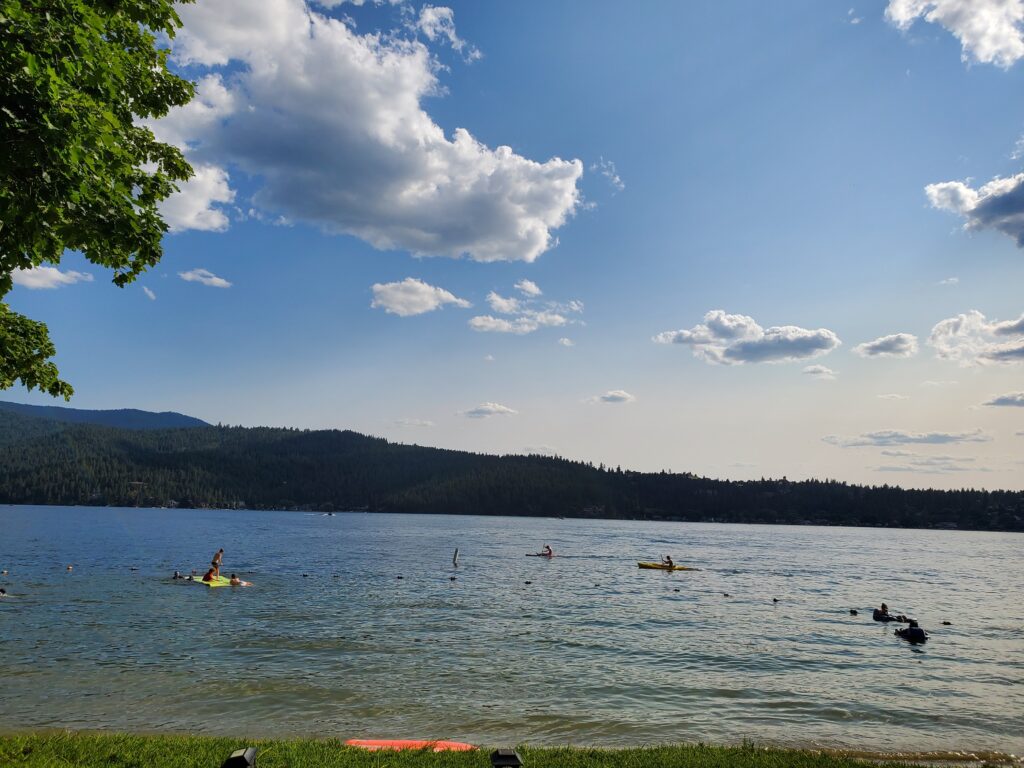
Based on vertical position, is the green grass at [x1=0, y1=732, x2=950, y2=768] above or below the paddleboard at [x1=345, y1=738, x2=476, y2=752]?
above

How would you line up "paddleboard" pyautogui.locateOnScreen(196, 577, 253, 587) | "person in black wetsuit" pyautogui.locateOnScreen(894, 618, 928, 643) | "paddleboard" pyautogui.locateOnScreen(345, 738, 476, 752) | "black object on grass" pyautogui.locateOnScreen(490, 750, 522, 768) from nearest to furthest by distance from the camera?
"black object on grass" pyautogui.locateOnScreen(490, 750, 522, 768) < "paddleboard" pyautogui.locateOnScreen(345, 738, 476, 752) < "person in black wetsuit" pyautogui.locateOnScreen(894, 618, 928, 643) < "paddleboard" pyautogui.locateOnScreen(196, 577, 253, 587)

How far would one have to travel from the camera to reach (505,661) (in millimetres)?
25531

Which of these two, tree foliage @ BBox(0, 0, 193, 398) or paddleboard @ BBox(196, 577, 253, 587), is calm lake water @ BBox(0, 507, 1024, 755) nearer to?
paddleboard @ BBox(196, 577, 253, 587)

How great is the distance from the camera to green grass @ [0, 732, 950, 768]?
11156mm

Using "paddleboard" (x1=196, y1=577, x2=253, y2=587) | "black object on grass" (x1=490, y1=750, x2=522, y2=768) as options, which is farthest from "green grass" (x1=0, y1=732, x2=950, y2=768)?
"paddleboard" (x1=196, y1=577, x2=253, y2=587)

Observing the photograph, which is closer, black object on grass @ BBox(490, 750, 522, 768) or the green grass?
black object on grass @ BBox(490, 750, 522, 768)

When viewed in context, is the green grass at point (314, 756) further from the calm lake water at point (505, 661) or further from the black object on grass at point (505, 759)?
the black object on grass at point (505, 759)

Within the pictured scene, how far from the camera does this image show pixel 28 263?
8.15 metres

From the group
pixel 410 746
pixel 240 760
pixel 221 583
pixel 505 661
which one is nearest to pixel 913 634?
pixel 505 661

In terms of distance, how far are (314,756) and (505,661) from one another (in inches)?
578

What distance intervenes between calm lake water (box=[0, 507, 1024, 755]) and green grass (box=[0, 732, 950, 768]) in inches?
144

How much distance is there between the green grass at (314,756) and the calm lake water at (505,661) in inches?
144

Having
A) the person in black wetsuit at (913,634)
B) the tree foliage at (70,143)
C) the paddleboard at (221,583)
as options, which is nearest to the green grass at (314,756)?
the tree foliage at (70,143)

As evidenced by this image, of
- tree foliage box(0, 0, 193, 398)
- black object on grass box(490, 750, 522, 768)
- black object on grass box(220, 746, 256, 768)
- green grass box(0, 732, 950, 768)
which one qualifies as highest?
tree foliage box(0, 0, 193, 398)
